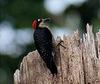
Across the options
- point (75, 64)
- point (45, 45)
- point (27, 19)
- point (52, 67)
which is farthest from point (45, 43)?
point (27, 19)

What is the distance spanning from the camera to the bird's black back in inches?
291

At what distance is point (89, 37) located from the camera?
717 cm

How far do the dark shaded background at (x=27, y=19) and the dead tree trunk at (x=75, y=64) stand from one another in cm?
588

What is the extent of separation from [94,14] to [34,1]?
1.68 meters

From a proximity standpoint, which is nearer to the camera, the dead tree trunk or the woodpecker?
the dead tree trunk

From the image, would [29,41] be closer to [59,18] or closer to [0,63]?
[0,63]

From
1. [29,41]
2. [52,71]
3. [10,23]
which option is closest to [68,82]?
[52,71]

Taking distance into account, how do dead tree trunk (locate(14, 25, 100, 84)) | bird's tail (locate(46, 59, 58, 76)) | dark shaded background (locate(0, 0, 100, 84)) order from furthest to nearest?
dark shaded background (locate(0, 0, 100, 84)), bird's tail (locate(46, 59, 58, 76)), dead tree trunk (locate(14, 25, 100, 84))

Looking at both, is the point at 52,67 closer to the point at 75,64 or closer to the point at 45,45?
the point at 75,64

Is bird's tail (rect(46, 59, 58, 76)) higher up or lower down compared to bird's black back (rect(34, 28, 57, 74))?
lower down

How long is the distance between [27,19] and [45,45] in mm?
7128

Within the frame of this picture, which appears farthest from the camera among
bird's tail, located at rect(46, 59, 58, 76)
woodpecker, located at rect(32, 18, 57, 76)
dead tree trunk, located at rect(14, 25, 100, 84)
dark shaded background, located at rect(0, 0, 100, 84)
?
dark shaded background, located at rect(0, 0, 100, 84)

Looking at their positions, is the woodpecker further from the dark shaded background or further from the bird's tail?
the dark shaded background

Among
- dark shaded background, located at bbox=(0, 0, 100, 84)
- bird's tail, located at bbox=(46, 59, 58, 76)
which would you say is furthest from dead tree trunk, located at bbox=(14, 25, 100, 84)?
dark shaded background, located at bbox=(0, 0, 100, 84)
